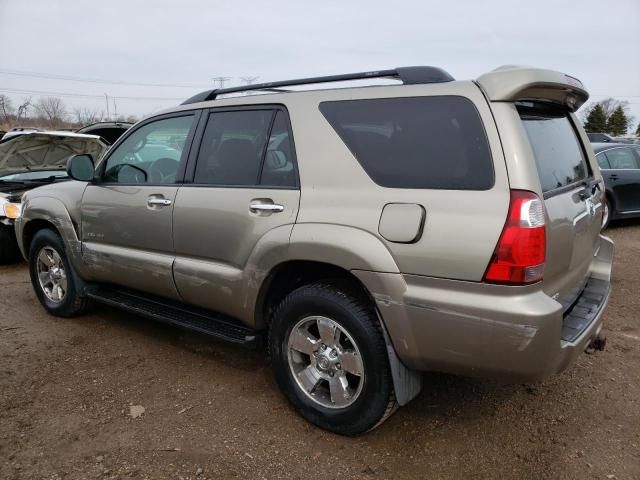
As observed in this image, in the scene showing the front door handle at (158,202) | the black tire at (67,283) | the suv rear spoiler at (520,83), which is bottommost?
the black tire at (67,283)

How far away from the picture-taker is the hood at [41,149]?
291 inches

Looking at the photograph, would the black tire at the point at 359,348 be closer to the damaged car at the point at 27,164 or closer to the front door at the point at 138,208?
the front door at the point at 138,208

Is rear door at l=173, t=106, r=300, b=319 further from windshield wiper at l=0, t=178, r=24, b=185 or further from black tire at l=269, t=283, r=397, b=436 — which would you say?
windshield wiper at l=0, t=178, r=24, b=185

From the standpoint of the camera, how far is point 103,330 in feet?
14.1

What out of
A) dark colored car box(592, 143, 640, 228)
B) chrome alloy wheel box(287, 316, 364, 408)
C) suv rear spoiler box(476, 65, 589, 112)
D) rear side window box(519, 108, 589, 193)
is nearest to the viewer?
suv rear spoiler box(476, 65, 589, 112)

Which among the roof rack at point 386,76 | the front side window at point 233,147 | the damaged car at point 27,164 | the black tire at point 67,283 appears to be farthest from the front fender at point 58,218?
the damaged car at point 27,164

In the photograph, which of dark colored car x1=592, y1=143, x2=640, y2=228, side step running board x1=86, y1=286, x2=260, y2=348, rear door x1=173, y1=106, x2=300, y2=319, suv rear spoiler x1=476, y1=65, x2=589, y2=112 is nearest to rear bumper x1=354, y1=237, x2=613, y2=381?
rear door x1=173, y1=106, x2=300, y2=319

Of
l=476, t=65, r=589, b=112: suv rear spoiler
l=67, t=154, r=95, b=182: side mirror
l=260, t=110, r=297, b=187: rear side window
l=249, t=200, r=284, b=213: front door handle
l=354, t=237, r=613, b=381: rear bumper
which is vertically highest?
l=476, t=65, r=589, b=112: suv rear spoiler

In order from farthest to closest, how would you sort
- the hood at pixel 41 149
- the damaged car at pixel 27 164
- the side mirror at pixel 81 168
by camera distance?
the hood at pixel 41 149 < the damaged car at pixel 27 164 < the side mirror at pixel 81 168

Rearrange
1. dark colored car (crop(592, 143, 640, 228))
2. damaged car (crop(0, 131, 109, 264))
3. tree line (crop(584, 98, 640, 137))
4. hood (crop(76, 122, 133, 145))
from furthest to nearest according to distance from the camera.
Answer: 1. tree line (crop(584, 98, 640, 137))
2. hood (crop(76, 122, 133, 145))
3. dark colored car (crop(592, 143, 640, 228))
4. damaged car (crop(0, 131, 109, 264))

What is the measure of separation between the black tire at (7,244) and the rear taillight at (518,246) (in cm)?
631

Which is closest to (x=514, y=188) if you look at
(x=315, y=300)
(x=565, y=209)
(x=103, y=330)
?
(x=565, y=209)

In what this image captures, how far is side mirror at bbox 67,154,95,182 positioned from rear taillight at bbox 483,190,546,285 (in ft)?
10.4

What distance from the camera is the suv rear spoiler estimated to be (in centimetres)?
226
